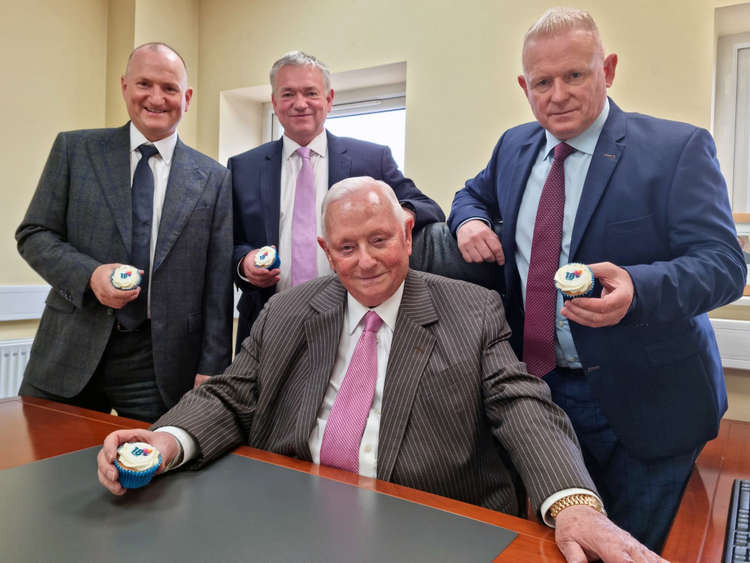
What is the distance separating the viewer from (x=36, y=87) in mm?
3389

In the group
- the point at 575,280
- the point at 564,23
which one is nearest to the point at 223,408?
the point at 575,280

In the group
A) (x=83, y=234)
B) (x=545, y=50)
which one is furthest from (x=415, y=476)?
(x=83, y=234)

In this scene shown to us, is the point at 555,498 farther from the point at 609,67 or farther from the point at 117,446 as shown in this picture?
the point at 609,67

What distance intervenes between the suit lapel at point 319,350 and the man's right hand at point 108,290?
1.71 feet

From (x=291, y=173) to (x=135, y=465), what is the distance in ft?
4.40

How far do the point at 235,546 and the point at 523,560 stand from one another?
1.43 feet

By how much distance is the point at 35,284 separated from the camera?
340 centimetres

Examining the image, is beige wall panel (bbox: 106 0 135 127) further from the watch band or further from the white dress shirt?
the watch band

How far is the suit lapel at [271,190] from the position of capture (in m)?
2.13

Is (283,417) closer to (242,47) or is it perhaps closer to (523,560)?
(523,560)

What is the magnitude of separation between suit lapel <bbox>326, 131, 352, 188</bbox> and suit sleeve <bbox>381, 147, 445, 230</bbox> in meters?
0.14

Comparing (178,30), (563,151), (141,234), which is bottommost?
(141,234)

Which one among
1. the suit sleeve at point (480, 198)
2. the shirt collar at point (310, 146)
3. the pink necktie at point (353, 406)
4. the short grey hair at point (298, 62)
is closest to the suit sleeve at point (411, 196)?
the suit sleeve at point (480, 198)

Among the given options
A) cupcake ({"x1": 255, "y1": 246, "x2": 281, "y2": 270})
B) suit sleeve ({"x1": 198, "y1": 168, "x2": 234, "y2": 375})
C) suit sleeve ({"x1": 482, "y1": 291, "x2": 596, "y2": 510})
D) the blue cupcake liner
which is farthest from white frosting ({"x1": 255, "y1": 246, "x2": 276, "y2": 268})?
the blue cupcake liner
